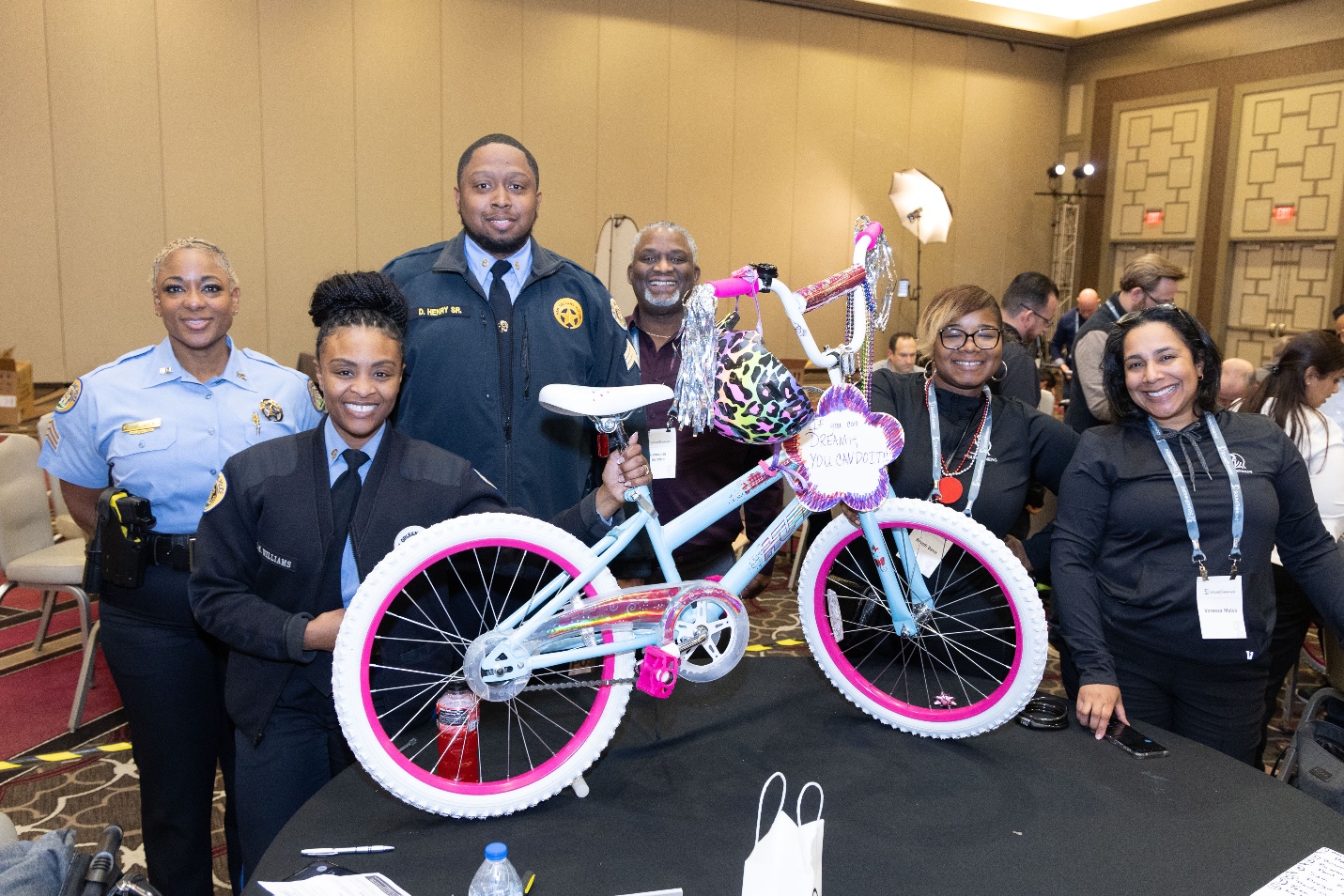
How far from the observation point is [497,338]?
2.18 m

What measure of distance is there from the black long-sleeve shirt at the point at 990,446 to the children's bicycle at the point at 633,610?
275mm

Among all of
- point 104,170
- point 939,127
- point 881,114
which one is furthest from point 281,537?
point 939,127

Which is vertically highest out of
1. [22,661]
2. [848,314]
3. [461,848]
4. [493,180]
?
[493,180]

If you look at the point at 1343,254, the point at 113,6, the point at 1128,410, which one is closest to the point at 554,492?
the point at 1128,410

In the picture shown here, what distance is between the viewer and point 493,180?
213cm

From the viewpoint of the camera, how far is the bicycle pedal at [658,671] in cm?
163

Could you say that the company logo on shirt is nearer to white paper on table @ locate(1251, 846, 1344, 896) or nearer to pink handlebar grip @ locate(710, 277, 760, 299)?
pink handlebar grip @ locate(710, 277, 760, 299)

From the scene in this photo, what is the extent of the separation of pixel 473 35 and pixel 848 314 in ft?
22.8

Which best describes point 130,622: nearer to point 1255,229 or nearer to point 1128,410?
point 1128,410

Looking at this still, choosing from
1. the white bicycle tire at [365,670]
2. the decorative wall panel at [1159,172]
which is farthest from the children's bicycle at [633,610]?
the decorative wall panel at [1159,172]

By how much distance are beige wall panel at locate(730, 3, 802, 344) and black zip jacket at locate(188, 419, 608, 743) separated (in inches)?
291

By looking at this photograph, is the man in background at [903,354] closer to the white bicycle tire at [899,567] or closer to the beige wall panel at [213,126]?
the white bicycle tire at [899,567]

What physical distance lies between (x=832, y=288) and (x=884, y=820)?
2.95 ft

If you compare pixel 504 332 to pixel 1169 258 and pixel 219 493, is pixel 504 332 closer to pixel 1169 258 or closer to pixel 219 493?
pixel 219 493
